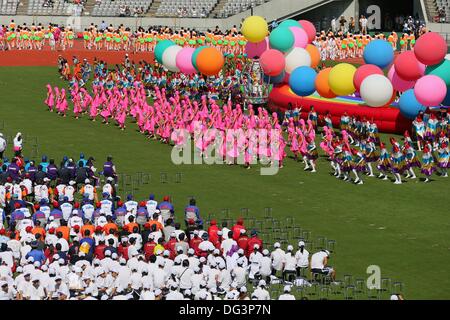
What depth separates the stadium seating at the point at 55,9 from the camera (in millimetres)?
81625

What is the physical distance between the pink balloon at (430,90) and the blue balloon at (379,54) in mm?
3499

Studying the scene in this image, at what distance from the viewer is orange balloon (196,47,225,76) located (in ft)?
163

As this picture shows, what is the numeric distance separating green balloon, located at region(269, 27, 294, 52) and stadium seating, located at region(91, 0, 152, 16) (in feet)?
113

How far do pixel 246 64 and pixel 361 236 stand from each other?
25.0m

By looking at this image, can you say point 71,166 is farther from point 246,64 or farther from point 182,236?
point 246,64

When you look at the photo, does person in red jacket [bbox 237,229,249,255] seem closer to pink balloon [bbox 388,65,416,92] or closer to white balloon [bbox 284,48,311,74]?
pink balloon [bbox 388,65,416,92]

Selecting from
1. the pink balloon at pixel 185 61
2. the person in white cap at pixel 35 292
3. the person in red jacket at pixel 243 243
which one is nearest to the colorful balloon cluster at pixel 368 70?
the pink balloon at pixel 185 61

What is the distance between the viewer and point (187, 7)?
8238 centimetres

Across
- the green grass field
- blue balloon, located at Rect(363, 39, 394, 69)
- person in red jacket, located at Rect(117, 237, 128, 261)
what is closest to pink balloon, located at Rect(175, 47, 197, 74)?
the green grass field

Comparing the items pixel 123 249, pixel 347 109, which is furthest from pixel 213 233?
pixel 347 109

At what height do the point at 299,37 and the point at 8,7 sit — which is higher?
the point at 8,7

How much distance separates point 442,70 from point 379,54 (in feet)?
11.1

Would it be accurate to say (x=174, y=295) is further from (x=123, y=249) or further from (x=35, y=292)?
(x=123, y=249)
